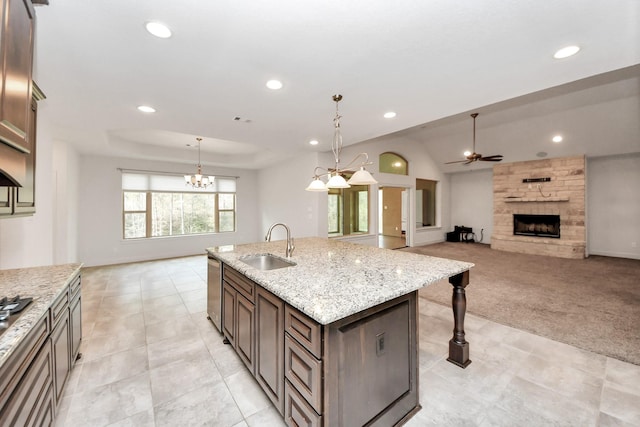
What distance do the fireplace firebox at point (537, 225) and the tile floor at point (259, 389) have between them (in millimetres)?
6082

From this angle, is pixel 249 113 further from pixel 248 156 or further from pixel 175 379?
pixel 248 156

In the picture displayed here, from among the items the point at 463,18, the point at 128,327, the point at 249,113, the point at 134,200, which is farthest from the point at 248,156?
the point at 463,18

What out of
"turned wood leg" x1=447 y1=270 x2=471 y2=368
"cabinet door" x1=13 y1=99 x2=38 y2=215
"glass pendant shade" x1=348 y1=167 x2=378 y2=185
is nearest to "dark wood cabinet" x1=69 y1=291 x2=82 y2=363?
"cabinet door" x1=13 y1=99 x2=38 y2=215

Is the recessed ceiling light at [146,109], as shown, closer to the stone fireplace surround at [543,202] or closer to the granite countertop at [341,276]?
the granite countertop at [341,276]

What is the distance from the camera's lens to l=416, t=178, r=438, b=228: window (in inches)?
348

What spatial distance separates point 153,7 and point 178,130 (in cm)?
280

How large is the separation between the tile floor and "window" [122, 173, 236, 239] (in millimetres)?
3940

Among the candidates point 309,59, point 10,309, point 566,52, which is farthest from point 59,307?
point 566,52

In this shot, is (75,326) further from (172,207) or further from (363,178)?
(172,207)

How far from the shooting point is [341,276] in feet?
6.12

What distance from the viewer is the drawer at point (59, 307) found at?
62.2 inches

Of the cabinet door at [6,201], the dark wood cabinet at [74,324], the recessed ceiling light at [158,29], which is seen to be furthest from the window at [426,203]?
the cabinet door at [6,201]

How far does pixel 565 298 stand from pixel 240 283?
455 centimetres

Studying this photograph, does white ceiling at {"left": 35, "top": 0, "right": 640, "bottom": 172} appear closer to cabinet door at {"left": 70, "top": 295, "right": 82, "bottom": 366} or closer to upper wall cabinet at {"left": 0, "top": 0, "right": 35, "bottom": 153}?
upper wall cabinet at {"left": 0, "top": 0, "right": 35, "bottom": 153}
